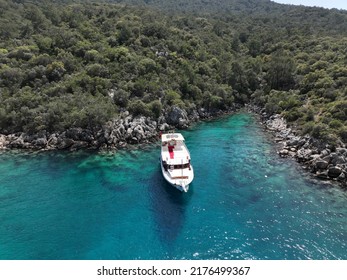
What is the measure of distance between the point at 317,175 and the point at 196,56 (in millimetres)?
67604

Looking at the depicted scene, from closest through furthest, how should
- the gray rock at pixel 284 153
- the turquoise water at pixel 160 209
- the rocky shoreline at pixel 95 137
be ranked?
the turquoise water at pixel 160 209
the gray rock at pixel 284 153
the rocky shoreline at pixel 95 137

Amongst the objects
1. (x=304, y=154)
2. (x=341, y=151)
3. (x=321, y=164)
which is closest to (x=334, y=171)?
(x=321, y=164)

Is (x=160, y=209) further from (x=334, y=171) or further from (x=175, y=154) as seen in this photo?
(x=334, y=171)

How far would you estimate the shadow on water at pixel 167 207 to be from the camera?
36484mm

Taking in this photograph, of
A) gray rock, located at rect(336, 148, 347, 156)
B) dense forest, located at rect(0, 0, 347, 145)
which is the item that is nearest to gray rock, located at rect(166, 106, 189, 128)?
dense forest, located at rect(0, 0, 347, 145)

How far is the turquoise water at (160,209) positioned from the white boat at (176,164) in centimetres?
192

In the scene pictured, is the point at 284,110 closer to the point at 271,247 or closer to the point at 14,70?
the point at 271,247

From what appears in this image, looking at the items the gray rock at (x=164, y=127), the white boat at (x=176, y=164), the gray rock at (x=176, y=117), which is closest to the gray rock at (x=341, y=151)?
the white boat at (x=176, y=164)

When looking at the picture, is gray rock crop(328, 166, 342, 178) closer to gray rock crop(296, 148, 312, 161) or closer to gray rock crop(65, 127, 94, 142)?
gray rock crop(296, 148, 312, 161)

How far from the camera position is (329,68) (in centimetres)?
8562

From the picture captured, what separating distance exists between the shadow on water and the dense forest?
25483mm

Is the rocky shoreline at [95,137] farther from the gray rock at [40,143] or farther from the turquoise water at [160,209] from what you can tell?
the turquoise water at [160,209]

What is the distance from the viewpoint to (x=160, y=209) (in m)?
41.1

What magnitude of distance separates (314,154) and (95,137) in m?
43.3
